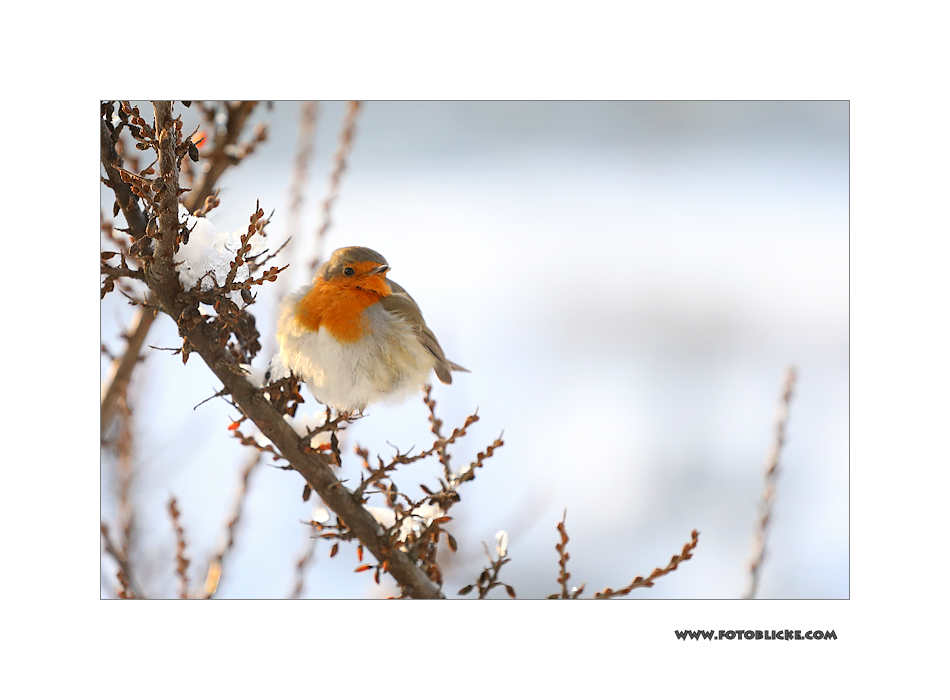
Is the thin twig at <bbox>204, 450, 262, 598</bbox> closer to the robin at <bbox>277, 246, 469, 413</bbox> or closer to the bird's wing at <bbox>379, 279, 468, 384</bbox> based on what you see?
the robin at <bbox>277, 246, 469, 413</bbox>

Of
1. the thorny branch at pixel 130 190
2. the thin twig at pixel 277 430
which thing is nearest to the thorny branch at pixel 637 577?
the thin twig at pixel 277 430

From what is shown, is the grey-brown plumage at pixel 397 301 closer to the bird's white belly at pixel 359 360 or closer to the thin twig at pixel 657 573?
the bird's white belly at pixel 359 360

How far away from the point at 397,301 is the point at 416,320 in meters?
0.08

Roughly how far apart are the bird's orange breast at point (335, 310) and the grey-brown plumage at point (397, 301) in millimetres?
53

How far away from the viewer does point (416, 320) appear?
8.32 ft

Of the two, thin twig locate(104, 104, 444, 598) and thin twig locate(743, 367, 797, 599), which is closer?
thin twig locate(104, 104, 444, 598)

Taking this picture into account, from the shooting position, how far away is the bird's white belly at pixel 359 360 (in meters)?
2.35

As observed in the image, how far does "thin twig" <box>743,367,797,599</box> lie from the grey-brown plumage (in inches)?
37.9

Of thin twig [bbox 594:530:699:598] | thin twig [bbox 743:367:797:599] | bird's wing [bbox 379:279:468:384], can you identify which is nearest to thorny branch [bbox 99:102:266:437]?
bird's wing [bbox 379:279:468:384]

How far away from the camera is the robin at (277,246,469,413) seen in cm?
237
